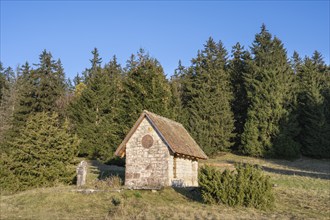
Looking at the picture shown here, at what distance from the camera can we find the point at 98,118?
4553 cm

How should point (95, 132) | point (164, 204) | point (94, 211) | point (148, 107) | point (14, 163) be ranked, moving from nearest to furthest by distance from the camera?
point (94, 211)
point (164, 204)
point (14, 163)
point (148, 107)
point (95, 132)

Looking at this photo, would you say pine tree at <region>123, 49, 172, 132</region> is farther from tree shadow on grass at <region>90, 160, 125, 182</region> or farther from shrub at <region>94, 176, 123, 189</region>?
shrub at <region>94, 176, 123, 189</region>

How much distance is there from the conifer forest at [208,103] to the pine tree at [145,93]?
0.12m

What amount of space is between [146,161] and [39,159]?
805cm

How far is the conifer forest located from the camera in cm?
4075

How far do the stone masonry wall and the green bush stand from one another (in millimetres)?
4739


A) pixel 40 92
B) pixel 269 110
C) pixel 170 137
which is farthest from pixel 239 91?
pixel 170 137

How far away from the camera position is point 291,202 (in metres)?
18.8

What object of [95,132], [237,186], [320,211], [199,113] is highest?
[199,113]

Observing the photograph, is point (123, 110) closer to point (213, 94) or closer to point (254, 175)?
point (213, 94)

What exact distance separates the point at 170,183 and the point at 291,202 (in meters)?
7.48

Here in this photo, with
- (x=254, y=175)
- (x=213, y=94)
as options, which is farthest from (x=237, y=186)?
(x=213, y=94)

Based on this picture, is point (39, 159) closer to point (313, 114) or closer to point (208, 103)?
point (208, 103)

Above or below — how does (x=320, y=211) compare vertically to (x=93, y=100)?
below
